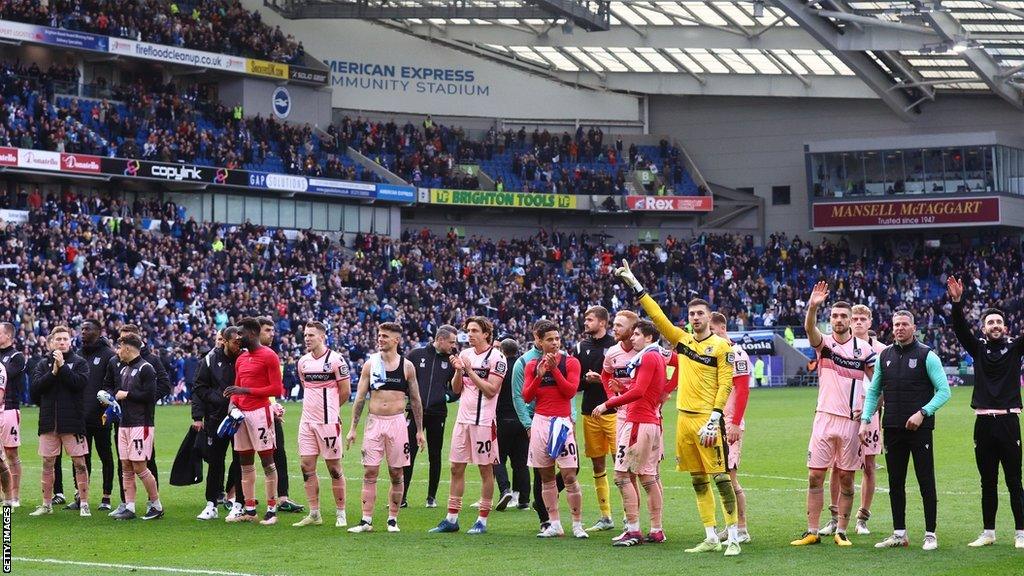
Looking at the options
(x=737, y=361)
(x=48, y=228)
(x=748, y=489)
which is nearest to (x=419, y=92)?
(x=48, y=228)

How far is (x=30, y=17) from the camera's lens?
165 ft

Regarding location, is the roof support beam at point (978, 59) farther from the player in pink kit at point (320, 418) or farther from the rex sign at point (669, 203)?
the player in pink kit at point (320, 418)

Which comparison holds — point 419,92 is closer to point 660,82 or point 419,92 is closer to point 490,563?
point 660,82

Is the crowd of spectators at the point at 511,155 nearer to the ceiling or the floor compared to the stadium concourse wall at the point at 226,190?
nearer to the ceiling

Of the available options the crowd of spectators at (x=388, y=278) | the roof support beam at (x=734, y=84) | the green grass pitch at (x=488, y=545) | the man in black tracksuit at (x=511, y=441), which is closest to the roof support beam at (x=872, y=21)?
the crowd of spectators at (x=388, y=278)

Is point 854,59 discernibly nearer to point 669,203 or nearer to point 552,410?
point 669,203

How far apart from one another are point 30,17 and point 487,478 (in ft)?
135

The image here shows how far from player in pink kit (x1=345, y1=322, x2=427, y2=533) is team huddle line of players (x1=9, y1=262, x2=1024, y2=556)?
2cm

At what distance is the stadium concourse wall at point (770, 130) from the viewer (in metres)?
66.6

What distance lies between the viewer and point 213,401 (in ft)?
51.9

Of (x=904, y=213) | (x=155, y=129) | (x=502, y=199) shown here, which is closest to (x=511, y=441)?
(x=155, y=129)

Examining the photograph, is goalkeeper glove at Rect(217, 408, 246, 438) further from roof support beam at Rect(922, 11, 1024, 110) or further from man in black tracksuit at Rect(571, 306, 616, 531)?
roof support beam at Rect(922, 11, 1024, 110)

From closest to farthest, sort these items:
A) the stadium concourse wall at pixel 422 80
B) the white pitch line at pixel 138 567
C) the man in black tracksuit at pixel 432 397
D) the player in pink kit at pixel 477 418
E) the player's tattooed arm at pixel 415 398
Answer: the white pitch line at pixel 138 567, the player in pink kit at pixel 477 418, the player's tattooed arm at pixel 415 398, the man in black tracksuit at pixel 432 397, the stadium concourse wall at pixel 422 80

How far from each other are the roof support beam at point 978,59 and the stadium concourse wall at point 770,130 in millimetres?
5423
